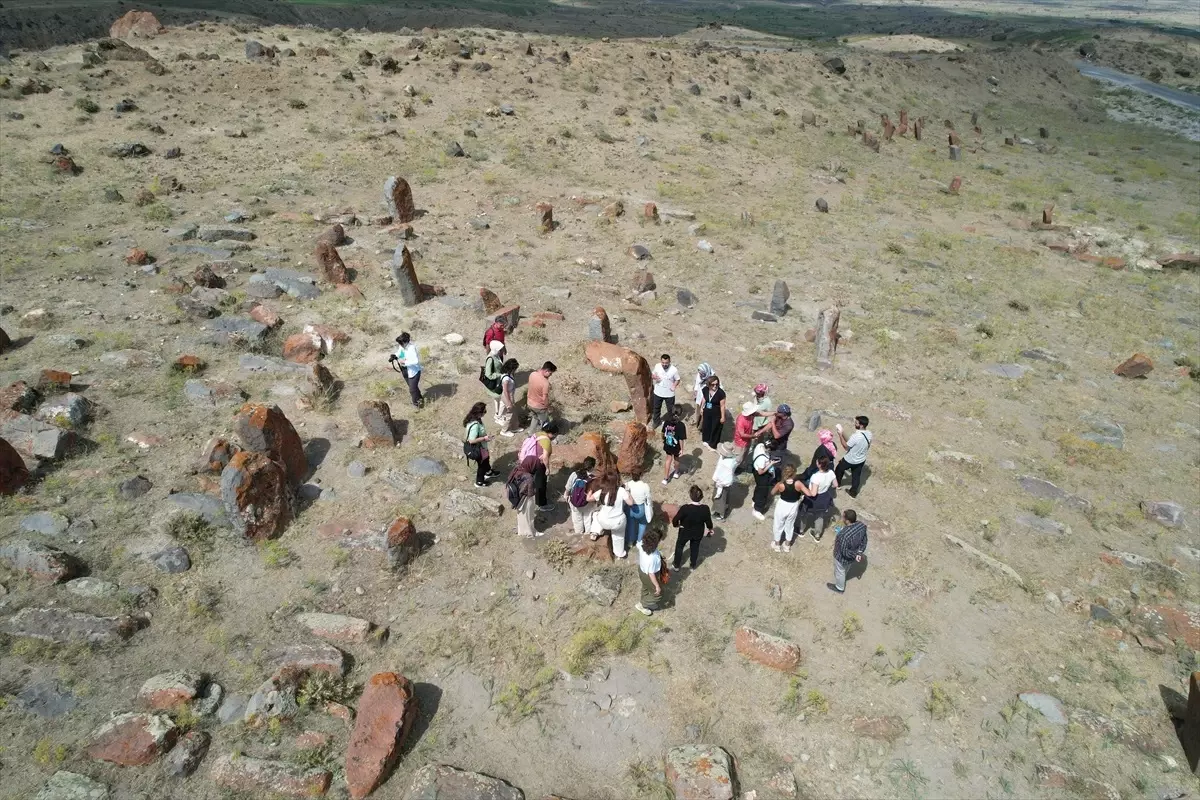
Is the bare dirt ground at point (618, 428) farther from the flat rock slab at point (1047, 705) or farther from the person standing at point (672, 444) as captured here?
the person standing at point (672, 444)

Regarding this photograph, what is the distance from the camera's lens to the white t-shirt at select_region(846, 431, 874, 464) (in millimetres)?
10484

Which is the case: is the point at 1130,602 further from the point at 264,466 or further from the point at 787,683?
the point at 264,466

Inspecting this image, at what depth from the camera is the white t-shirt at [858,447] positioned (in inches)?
413

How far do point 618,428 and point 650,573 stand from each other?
4.33m

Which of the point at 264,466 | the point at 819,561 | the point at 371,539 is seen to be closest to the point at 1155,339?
the point at 819,561

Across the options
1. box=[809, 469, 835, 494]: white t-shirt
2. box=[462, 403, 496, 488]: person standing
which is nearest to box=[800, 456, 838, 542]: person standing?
box=[809, 469, 835, 494]: white t-shirt

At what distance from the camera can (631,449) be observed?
1089 cm

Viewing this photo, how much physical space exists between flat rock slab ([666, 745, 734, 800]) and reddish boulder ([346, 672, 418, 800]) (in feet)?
9.45

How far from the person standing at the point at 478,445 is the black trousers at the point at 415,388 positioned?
220cm

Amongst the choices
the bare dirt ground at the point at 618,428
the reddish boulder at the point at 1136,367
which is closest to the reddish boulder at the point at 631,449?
the bare dirt ground at the point at 618,428

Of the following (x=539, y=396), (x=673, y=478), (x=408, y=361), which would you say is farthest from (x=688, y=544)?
(x=408, y=361)

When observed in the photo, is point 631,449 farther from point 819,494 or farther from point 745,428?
point 819,494

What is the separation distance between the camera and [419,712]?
24.6 ft

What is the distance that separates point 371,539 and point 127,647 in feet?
10.1
